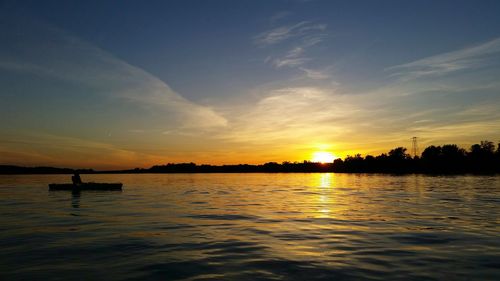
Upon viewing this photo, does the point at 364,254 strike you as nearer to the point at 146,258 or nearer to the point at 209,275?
the point at 209,275

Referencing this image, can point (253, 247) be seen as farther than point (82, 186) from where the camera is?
No

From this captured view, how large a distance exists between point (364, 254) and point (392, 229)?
7269 millimetres

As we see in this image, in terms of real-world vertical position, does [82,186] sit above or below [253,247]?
above

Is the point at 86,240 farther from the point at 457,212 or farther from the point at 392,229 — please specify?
the point at 457,212

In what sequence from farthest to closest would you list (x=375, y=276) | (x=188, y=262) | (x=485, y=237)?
(x=485, y=237) < (x=188, y=262) < (x=375, y=276)

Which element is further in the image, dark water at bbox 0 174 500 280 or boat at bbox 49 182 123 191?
boat at bbox 49 182 123 191

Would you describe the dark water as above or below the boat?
below

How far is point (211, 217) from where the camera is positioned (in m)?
Answer: 27.8

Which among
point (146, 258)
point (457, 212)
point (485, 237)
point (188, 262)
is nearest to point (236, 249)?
point (188, 262)

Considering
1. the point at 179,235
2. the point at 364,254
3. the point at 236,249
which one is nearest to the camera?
the point at 364,254

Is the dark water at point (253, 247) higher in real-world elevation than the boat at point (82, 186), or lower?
lower

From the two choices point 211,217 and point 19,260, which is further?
→ point 211,217

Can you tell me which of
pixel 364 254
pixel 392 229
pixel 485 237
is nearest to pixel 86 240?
pixel 364 254

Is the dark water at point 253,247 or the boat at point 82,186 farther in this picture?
the boat at point 82,186
